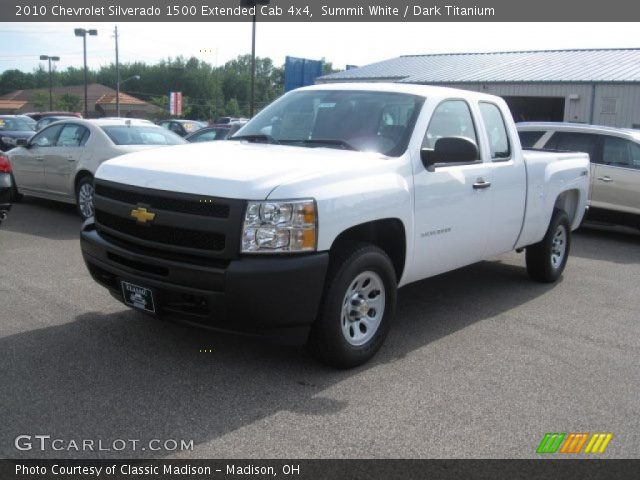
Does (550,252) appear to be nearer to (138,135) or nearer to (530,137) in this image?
(530,137)

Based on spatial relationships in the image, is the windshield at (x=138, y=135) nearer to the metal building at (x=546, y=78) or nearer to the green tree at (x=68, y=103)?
the metal building at (x=546, y=78)

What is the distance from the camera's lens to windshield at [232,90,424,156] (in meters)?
5.25

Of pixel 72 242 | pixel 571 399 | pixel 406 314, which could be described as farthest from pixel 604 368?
pixel 72 242

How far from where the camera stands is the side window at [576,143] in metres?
11.4

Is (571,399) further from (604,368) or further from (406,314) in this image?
(406,314)

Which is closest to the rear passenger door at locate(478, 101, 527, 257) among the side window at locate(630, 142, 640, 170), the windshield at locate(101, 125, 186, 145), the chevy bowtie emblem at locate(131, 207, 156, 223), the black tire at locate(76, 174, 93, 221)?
the chevy bowtie emblem at locate(131, 207, 156, 223)

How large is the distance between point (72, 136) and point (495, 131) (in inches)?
279

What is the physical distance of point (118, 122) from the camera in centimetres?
1084

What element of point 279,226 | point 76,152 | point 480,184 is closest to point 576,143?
point 480,184

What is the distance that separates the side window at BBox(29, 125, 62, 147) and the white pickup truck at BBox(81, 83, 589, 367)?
248 inches

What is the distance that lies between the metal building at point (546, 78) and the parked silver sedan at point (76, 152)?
1761 cm

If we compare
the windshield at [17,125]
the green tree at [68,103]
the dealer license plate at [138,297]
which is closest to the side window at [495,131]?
the dealer license plate at [138,297]

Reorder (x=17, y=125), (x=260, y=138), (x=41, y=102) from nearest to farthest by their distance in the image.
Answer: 1. (x=260, y=138)
2. (x=17, y=125)
3. (x=41, y=102)

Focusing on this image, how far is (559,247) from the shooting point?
305 inches
